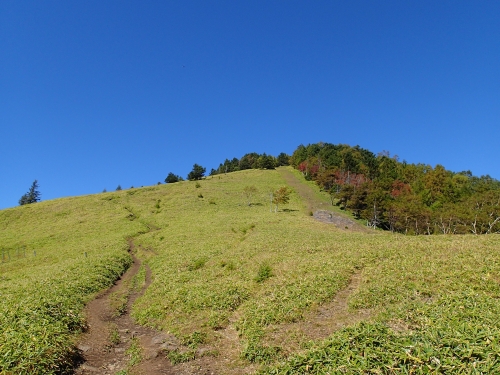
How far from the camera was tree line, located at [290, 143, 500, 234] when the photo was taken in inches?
2448

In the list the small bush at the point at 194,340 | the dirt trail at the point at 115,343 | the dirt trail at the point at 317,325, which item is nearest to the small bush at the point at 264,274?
the dirt trail at the point at 317,325

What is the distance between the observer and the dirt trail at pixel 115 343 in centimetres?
1215

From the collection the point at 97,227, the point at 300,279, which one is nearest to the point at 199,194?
the point at 97,227

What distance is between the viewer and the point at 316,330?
13.0 m

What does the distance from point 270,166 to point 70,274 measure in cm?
12897

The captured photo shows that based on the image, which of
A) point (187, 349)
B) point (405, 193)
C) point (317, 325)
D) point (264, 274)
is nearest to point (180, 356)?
point (187, 349)

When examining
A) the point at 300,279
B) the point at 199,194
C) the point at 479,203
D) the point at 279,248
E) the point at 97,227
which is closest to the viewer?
the point at 300,279

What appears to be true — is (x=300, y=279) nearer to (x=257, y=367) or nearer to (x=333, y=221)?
(x=257, y=367)

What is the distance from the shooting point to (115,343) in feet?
48.4

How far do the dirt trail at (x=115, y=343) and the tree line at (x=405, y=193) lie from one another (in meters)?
56.9

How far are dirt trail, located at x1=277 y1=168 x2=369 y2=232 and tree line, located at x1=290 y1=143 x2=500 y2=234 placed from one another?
574cm

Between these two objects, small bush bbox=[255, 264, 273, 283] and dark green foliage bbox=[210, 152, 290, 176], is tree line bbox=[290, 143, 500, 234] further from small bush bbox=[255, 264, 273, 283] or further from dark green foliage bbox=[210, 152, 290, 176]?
small bush bbox=[255, 264, 273, 283]

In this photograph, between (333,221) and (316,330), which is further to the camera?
(333,221)

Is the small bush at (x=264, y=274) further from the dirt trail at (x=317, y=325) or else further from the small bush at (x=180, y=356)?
the small bush at (x=180, y=356)
